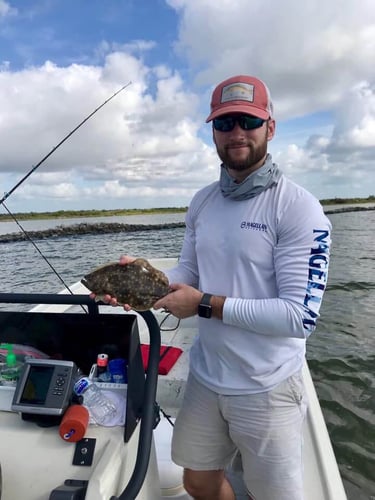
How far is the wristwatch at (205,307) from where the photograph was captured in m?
2.03

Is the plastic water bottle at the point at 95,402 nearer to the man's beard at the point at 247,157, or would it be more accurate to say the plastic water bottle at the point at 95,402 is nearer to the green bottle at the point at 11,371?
the green bottle at the point at 11,371

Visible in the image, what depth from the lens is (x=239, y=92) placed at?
2090 mm

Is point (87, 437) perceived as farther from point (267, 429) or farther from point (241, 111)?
point (241, 111)

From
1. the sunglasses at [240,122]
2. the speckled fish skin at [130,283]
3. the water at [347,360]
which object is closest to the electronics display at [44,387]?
the speckled fish skin at [130,283]

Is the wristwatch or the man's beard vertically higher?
the man's beard

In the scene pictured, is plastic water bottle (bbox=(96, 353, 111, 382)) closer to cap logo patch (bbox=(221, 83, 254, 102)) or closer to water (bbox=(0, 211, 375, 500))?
cap logo patch (bbox=(221, 83, 254, 102))

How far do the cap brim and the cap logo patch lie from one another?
5 centimetres

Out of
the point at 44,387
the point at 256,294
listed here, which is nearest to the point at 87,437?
the point at 44,387

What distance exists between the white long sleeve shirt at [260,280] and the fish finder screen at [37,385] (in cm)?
84

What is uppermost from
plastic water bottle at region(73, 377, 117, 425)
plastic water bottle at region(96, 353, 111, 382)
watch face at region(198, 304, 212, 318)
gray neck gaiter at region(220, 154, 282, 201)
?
gray neck gaiter at region(220, 154, 282, 201)

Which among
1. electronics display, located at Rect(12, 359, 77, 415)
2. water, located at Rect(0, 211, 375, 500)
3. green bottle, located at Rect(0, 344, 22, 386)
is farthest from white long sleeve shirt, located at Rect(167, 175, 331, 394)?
water, located at Rect(0, 211, 375, 500)

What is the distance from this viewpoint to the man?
189 centimetres

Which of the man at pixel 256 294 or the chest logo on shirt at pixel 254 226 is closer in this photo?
the man at pixel 256 294

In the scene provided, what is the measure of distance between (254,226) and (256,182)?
227 mm
